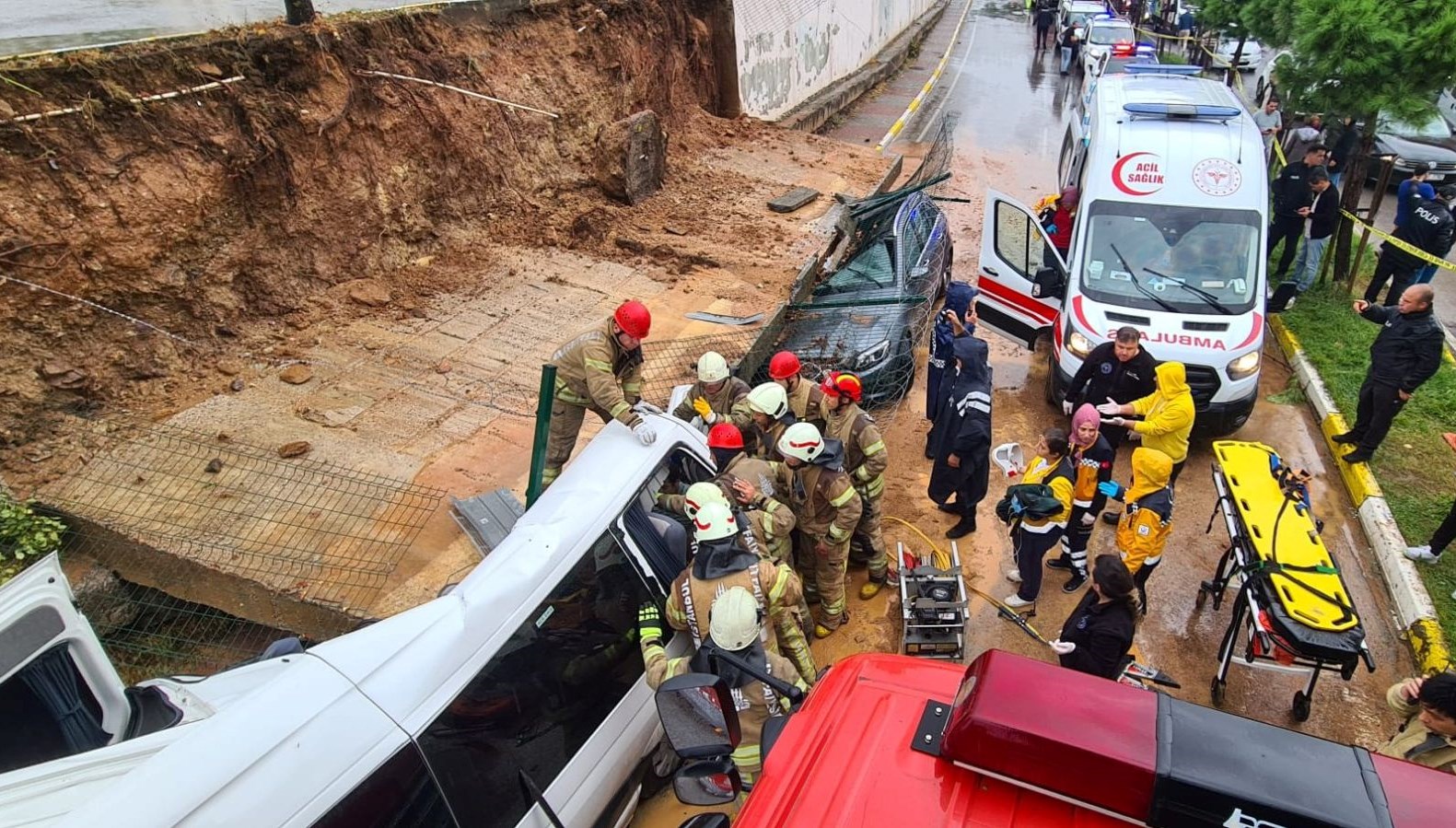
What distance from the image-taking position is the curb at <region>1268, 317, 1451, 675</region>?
4.98 meters

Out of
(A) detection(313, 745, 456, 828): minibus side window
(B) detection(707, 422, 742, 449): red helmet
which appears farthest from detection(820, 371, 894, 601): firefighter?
(A) detection(313, 745, 456, 828): minibus side window

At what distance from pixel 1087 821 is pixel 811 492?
277 cm

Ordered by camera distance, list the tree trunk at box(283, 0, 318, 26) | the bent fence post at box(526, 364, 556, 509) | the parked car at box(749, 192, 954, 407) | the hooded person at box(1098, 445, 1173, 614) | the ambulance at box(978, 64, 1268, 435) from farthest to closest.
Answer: the tree trunk at box(283, 0, 318, 26), the parked car at box(749, 192, 954, 407), the ambulance at box(978, 64, 1268, 435), the bent fence post at box(526, 364, 556, 509), the hooded person at box(1098, 445, 1173, 614)

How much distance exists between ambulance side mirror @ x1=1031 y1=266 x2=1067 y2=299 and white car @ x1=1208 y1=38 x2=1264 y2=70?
1782 cm

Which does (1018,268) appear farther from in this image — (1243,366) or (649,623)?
(649,623)

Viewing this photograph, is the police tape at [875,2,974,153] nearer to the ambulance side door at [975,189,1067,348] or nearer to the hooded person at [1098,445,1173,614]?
the ambulance side door at [975,189,1067,348]

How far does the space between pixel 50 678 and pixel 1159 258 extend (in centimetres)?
839

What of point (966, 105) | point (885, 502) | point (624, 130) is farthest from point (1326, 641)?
point (966, 105)

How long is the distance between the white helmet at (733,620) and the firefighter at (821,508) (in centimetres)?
142

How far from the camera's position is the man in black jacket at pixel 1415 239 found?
8.35 metres

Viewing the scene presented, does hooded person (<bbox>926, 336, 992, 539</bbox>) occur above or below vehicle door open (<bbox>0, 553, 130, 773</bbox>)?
below

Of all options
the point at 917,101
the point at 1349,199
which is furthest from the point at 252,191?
the point at 917,101

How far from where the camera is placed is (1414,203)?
28.0 ft

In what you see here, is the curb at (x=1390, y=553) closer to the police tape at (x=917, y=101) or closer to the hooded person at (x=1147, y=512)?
the hooded person at (x=1147, y=512)
